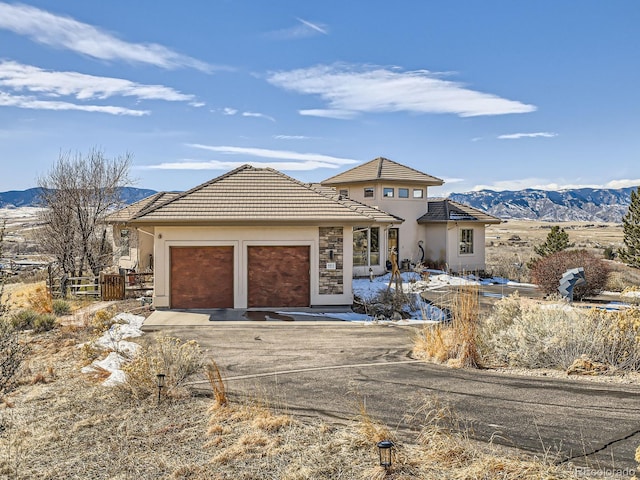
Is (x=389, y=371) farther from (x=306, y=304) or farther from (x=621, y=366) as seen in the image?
(x=306, y=304)

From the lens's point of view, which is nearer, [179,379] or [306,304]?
[179,379]

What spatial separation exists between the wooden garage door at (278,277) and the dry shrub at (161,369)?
26.5 feet

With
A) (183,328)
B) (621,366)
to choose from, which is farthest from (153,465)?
(183,328)

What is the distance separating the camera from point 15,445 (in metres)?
6.57

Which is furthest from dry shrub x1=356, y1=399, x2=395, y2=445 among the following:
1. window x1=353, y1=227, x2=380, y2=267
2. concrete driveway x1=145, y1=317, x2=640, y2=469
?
window x1=353, y1=227, x2=380, y2=267

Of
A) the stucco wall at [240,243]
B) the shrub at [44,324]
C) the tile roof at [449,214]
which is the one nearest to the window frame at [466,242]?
the tile roof at [449,214]

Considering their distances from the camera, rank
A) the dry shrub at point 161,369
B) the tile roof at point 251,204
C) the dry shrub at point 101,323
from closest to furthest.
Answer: the dry shrub at point 161,369 < the dry shrub at point 101,323 < the tile roof at point 251,204

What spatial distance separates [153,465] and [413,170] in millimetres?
27501

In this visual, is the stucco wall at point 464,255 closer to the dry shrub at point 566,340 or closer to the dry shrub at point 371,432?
the dry shrub at point 566,340

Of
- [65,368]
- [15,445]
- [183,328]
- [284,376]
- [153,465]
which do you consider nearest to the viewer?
[153,465]

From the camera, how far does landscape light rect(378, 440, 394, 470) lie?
524cm

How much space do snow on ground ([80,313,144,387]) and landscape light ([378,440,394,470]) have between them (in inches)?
202

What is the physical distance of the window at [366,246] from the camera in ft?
87.5

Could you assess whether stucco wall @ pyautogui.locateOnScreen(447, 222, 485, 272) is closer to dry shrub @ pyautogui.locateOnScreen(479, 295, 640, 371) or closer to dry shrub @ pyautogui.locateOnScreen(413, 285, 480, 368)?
dry shrub @ pyautogui.locateOnScreen(479, 295, 640, 371)
